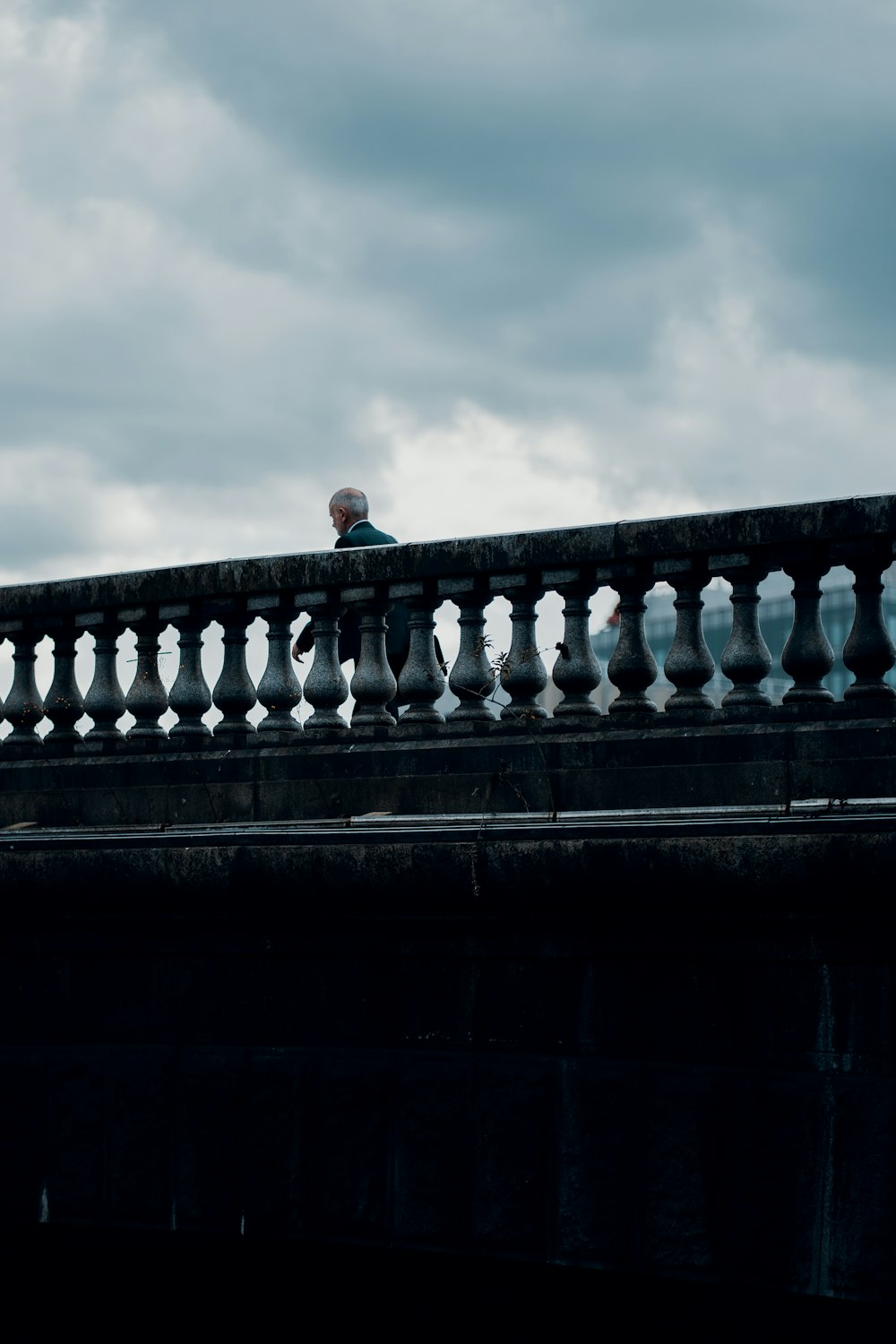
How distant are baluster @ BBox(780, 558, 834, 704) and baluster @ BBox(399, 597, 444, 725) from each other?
1255mm

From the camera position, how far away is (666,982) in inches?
205

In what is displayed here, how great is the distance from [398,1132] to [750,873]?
151 cm

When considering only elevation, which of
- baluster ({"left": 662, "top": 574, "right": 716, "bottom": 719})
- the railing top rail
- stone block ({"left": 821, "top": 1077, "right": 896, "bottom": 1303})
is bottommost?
stone block ({"left": 821, "top": 1077, "right": 896, "bottom": 1303})

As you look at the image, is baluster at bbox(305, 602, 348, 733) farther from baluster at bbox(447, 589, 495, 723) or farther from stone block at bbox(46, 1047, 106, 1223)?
stone block at bbox(46, 1047, 106, 1223)

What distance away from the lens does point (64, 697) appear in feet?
22.4

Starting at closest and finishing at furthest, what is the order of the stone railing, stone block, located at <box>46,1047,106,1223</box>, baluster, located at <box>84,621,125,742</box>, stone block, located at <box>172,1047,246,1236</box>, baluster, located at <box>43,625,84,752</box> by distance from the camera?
the stone railing < stone block, located at <box>172,1047,246,1236</box> < stone block, located at <box>46,1047,106,1223</box> < baluster, located at <box>84,621,125,742</box> < baluster, located at <box>43,625,84,752</box>

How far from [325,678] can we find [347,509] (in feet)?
4.40

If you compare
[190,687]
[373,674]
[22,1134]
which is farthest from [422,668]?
[22,1134]

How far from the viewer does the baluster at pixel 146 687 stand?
6.59 meters

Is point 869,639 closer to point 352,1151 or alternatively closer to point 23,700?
point 352,1151

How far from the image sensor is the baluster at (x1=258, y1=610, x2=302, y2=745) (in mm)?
6316

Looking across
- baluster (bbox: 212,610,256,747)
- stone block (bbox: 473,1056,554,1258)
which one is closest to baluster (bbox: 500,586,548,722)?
baluster (bbox: 212,610,256,747)

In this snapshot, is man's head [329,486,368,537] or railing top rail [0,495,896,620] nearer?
railing top rail [0,495,896,620]

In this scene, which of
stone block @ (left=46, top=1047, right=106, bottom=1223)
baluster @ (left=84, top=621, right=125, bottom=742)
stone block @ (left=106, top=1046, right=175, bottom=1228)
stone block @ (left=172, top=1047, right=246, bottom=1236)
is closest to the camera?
stone block @ (left=172, top=1047, right=246, bottom=1236)
